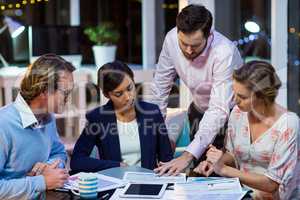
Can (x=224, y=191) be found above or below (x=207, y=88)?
below

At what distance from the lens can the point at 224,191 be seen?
199 centimetres

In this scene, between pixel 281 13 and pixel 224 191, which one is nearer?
pixel 224 191

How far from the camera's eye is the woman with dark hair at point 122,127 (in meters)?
2.67

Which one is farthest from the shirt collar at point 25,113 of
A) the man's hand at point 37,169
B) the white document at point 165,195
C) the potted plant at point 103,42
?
the potted plant at point 103,42

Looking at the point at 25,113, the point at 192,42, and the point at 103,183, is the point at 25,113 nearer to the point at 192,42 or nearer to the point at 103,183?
the point at 103,183

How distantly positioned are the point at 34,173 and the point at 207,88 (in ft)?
3.93

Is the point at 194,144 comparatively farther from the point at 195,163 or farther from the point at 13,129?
the point at 13,129

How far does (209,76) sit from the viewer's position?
285cm

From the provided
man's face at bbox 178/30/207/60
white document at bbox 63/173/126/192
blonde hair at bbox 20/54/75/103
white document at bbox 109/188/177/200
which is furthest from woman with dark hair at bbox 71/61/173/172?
white document at bbox 109/188/177/200

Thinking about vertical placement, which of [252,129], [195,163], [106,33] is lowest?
[195,163]

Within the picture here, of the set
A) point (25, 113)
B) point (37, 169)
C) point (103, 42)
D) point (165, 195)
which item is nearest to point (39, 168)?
point (37, 169)

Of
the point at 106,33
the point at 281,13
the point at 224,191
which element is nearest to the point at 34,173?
the point at 224,191

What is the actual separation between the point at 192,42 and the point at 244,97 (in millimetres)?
424

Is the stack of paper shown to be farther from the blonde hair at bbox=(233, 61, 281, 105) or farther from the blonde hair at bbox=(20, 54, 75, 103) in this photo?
the blonde hair at bbox=(20, 54, 75, 103)
